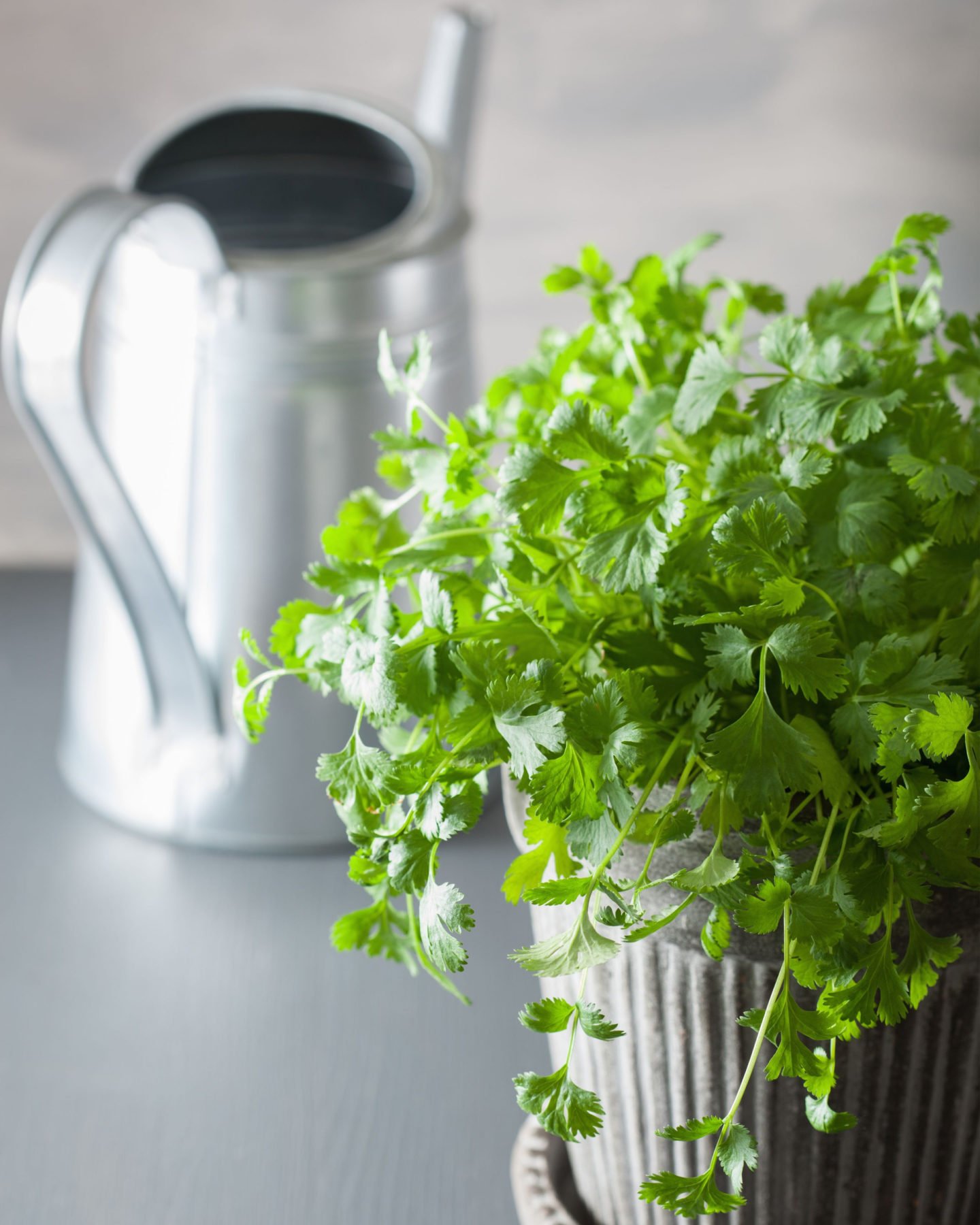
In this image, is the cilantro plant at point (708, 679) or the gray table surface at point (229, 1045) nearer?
the cilantro plant at point (708, 679)

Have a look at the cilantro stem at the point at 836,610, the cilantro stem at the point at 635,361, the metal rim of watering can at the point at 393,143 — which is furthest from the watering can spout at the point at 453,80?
the cilantro stem at the point at 836,610

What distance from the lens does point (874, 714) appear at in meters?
0.30

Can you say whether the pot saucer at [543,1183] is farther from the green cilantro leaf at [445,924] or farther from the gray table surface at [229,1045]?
the green cilantro leaf at [445,924]

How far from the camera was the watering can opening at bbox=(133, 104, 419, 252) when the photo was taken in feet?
2.46

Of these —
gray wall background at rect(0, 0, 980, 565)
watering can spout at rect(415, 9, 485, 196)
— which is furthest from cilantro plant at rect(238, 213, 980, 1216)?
gray wall background at rect(0, 0, 980, 565)

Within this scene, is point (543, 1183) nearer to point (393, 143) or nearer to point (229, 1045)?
point (229, 1045)

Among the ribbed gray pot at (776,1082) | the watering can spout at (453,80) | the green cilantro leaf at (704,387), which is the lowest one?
the ribbed gray pot at (776,1082)

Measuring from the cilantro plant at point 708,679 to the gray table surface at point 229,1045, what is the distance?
0.18 metres

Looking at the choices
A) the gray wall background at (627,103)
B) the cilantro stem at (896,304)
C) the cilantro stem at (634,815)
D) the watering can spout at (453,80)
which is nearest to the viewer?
the cilantro stem at (634,815)

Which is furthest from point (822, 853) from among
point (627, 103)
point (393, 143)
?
point (627, 103)

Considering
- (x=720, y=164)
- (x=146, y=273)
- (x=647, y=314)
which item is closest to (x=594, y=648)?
(x=647, y=314)

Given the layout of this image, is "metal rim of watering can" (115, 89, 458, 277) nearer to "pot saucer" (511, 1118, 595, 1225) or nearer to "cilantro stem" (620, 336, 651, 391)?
"cilantro stem" (620, 336, 651, 391)

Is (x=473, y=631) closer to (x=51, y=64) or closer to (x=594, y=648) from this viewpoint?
(x=594, y=648)

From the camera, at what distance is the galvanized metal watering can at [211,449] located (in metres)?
0.60
